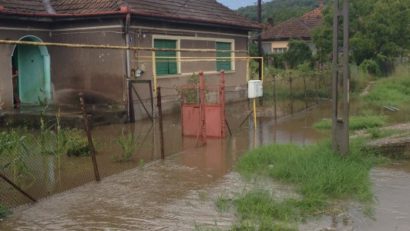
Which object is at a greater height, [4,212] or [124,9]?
[124,9]

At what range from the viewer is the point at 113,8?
17.3 meters

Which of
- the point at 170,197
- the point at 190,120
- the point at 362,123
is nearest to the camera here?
the point at 170,197

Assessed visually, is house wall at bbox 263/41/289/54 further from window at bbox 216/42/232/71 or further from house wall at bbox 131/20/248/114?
window at bbox 216/42/232/71

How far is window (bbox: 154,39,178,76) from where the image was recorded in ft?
62.3

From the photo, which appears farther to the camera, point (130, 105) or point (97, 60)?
point (97, 60)

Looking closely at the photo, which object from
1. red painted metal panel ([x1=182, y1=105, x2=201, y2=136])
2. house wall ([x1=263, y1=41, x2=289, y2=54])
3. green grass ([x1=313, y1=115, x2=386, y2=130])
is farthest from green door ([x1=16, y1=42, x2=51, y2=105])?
house wall ([x1=263, y1=41, x2=289, y2=54])

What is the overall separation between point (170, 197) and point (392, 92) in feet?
60.2

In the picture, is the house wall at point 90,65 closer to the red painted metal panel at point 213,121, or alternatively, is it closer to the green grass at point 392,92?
the red painted metal panel at point 213,121

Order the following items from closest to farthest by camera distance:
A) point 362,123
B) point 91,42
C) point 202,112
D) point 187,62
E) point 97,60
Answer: point 202,112 < point 362,123 < point 97,60 < point 91,42 < point 187,62

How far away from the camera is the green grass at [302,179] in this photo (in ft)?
23.0

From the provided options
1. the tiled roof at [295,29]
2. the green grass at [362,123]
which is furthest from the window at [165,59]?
the tiled roof at [295,29]

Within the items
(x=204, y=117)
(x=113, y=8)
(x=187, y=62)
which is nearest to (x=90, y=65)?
(x=113, y=8)

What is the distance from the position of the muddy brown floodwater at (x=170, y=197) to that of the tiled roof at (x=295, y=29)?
30318 millimetres

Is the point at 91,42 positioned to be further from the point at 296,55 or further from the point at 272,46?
the point at 272,46
